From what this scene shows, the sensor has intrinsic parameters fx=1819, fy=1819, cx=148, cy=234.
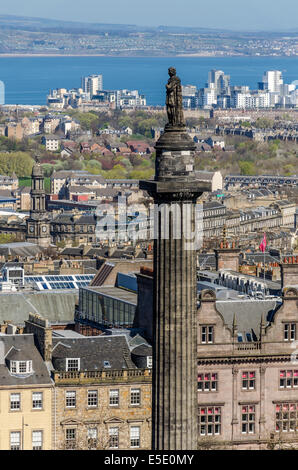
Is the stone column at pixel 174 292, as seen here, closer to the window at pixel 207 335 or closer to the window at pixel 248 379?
the window at pixel 207 335

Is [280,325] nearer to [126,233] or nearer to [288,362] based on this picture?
[288,362]

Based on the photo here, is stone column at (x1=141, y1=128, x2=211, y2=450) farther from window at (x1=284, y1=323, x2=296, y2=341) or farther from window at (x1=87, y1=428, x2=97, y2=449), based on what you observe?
window at (x1=284, y1=323, x2=296, y2=341)

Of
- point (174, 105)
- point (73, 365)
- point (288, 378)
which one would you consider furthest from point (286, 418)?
point (174, 105)

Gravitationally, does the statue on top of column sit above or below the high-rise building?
above

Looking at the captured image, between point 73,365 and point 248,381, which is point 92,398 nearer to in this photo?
point 73,365

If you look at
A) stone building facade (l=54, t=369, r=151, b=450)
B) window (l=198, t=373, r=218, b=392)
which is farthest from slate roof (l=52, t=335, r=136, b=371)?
window (l=198, t=373, r=218, b=392)

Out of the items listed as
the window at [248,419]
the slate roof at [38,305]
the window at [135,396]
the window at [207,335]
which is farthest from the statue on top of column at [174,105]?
the slate roof at [38,305]
